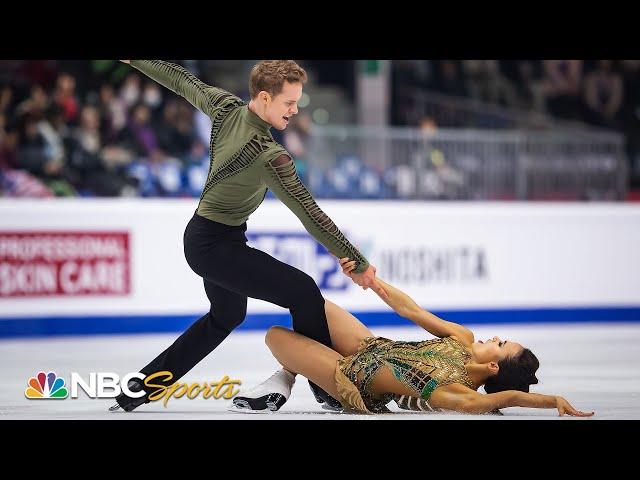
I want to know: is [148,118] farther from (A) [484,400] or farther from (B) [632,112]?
(A) [484,400]

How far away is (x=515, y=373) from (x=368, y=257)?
3.69 m

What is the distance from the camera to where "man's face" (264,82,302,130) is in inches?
150

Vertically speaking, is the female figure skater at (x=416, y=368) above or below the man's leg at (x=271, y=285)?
below

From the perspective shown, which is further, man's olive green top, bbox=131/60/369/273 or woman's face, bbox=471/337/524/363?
woman's face, bbox=471/337/524/363

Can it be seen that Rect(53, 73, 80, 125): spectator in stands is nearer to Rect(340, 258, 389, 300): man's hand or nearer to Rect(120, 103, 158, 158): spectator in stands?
Rect(120, 103, 158, 158): spectator in stands

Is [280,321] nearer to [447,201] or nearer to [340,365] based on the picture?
[447,201]

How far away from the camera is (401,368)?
151 inches

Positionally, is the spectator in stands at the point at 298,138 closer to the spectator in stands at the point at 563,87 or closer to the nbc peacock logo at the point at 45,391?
the spectator in stands at the point at 563,87

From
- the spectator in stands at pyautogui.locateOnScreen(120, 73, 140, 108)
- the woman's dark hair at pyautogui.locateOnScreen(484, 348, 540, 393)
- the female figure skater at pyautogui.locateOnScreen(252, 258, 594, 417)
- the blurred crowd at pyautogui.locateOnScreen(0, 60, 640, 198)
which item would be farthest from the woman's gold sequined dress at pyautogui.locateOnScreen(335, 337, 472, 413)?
the spectator in stands at pyautogui.locateOnScreen(120, 73, 140, 108)

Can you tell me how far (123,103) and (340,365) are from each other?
582cm

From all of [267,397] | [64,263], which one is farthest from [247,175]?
[64,263]

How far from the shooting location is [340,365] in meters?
3.92

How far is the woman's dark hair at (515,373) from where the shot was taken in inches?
152

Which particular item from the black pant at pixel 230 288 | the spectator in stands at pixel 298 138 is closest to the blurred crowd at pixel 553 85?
the spectator in stands at pixel 298 138
